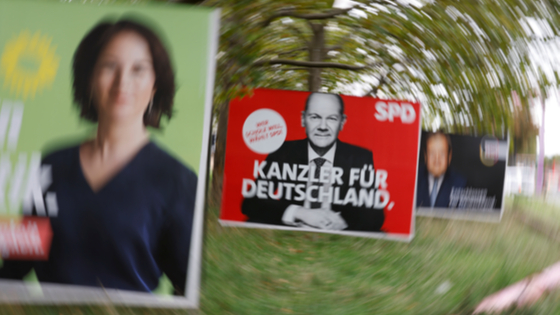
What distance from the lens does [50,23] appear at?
11.2 ft

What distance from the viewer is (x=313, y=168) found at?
6207 millimetres

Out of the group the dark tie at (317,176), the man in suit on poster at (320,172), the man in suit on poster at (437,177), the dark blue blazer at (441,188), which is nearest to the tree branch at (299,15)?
the man in suit on poster at (320,172)

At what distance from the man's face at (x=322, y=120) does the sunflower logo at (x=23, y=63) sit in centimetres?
346

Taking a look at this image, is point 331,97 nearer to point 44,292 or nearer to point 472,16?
point 472,16

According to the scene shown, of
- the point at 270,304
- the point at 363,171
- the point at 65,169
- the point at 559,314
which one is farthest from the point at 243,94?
the point at 559,314


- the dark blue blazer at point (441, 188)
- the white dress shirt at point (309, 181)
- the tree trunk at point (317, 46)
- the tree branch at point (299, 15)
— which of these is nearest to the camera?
the white dress shirt at point (309, 181)

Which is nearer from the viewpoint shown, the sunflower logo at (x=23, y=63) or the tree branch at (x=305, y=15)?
the sunflower logo at (x=23, y=63)

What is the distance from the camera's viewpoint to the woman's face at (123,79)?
11.2ft

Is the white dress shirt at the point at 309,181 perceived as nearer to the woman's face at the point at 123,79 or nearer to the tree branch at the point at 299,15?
the tree branch at the point at 299,15

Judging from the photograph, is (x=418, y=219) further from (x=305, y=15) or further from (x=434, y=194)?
(x=305, y=15)

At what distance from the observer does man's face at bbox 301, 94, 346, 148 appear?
6156 mm

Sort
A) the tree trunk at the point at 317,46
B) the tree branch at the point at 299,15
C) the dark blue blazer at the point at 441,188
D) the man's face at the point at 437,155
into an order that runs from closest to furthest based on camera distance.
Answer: the tree branch at the point at 299,15 < the tree trunk at the point at 317,46 < the dark blue blazer at the point at 441,188 < the man's face at the point at 437,155

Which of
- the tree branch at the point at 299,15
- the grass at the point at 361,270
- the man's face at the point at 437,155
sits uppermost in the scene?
the tree branch at the point at 299,15

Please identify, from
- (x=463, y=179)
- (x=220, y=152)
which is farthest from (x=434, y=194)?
(x=220, y=152)
